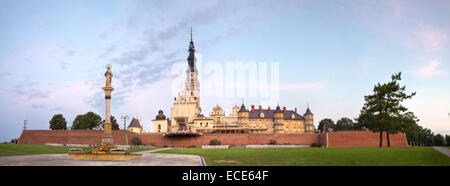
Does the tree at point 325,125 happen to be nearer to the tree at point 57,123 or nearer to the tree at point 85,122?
the tree at point 85,122

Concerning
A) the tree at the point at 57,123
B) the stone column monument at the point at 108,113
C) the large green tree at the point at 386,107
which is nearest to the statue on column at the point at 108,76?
the stone column monument at the point at 108,113

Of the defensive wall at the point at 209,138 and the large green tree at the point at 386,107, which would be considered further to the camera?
the defensive wall at the point at 209,138

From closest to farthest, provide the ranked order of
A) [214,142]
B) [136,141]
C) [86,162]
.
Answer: [86,162], [136,141], [214,142]

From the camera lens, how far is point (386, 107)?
153 ft

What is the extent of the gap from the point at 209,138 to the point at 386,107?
37.9 meters

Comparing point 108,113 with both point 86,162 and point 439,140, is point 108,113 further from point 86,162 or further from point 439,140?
point 439,140

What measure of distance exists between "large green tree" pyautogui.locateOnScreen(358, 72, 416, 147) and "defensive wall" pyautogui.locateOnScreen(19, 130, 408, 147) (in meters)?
15.3

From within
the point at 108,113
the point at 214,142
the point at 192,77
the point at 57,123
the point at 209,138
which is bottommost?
the point at 214,142

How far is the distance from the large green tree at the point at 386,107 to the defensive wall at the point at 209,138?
50.1ft

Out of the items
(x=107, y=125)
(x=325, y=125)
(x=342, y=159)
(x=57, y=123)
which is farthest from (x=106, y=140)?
(x=325, y=125)

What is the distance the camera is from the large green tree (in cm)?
4597

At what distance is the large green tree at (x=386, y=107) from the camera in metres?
46.0
